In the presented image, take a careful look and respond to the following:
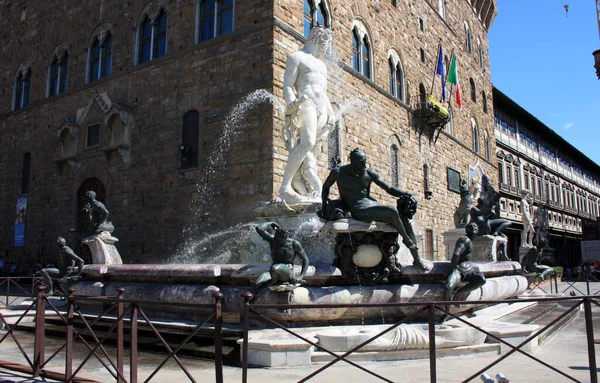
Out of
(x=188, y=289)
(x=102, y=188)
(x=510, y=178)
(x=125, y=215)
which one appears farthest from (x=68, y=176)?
(x=510, y=178)

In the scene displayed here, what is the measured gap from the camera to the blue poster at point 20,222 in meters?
19.6

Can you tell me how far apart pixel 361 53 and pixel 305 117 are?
388 inches

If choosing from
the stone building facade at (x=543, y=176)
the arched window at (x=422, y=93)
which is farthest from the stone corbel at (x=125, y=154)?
the stone building facade at (x=543, y=176)

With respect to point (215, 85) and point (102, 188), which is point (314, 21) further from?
point (102, 188)

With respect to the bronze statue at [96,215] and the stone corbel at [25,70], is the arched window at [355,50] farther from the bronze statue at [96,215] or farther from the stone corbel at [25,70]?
the stone corbel at [25,70]

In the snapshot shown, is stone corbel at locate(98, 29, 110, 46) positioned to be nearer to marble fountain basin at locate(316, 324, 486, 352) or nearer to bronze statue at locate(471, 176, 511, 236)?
bronze statue at locate(471, 176, 511, 236)

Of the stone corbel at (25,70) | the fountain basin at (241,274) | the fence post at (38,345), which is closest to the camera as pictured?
the fence post at (38,345)

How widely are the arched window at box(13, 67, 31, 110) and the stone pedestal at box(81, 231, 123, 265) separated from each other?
15033mm

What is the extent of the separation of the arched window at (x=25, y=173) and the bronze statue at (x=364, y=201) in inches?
703

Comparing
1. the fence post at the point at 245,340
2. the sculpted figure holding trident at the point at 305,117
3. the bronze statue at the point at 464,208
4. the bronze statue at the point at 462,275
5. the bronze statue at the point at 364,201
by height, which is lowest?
the fence post at the point at 245,340

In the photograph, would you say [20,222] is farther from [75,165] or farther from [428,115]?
[428,115]

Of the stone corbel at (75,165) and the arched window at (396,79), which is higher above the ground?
the arched window at (396,79)

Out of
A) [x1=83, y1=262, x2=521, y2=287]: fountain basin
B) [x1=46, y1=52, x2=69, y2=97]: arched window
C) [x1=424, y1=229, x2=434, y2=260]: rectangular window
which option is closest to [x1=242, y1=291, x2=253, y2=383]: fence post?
[x1=83, y1=262, x2=521, y2=287]: fountain basin

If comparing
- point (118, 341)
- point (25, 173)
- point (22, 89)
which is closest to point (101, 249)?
point (118, 341)
